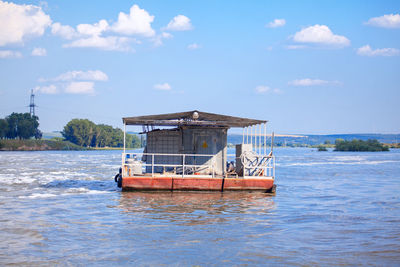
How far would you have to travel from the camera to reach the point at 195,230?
15820 millimetres

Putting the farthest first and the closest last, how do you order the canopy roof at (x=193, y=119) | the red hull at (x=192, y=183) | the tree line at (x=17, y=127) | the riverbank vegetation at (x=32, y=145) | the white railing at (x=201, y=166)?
the tree line at (x=17, y=127) < the riverbank vegetation at (x=32, y=145) < the white railing at (x=201, y=166) < the canopy roof at (x=193, y=119) < the red hull at (x=192, y=183)

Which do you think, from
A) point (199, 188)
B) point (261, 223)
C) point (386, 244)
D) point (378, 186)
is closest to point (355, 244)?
point (386, 244)

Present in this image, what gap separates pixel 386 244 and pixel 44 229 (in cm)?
1055

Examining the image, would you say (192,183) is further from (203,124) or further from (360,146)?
(360,146)

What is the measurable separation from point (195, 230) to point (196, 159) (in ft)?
36.7

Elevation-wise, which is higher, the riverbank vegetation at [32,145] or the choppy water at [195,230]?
the riverbank vegetation at [32,145]

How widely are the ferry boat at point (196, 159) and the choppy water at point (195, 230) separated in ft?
1.97

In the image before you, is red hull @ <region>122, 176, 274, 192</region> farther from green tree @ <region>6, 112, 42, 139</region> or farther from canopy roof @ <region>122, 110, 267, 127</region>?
green tree @ <region>6, 112, 42, 139</region>

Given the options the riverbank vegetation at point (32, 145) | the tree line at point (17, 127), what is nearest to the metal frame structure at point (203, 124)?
the riverbank vegetation at point (32, 145)

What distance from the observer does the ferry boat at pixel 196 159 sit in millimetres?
24250

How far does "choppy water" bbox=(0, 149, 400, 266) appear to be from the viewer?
12.5 metres

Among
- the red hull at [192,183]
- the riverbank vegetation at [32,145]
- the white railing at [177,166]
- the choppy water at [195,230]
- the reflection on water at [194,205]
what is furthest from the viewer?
the riverbank vegetation at [32,145]

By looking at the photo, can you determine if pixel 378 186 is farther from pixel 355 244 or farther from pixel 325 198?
pixel 355 244

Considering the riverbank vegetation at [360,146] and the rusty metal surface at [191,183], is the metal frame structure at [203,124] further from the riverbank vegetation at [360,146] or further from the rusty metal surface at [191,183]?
the riverbank vegetation at [360,146]
